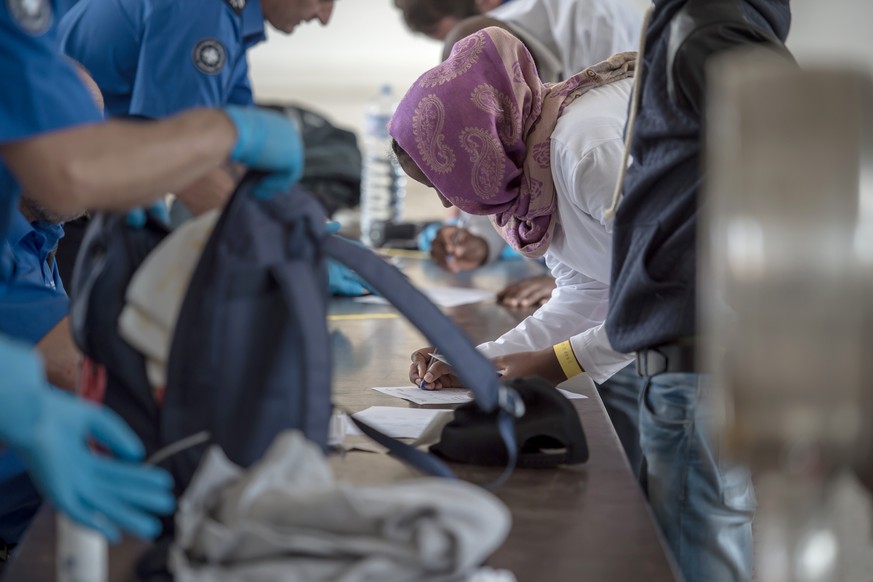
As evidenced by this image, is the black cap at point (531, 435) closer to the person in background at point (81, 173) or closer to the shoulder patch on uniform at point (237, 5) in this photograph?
the person in background at point (81, 173)

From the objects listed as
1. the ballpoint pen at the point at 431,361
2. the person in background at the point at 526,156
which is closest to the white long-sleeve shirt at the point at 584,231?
the person in background at the point at 526,156

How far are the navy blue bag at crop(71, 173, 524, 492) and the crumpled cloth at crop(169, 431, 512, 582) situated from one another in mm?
85

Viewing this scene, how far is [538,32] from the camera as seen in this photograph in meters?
3.12

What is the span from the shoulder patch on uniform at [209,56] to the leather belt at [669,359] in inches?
46.9

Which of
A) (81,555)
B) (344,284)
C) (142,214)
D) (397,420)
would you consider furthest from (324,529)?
(344,284)

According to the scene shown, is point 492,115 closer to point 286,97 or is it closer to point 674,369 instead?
point 674,369

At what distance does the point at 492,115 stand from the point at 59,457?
3.75ft

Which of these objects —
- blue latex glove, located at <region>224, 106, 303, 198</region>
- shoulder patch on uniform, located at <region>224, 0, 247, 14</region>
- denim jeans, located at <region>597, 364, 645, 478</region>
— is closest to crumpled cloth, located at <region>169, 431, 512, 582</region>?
blue latex glove, located at <region>224, 106, 303, 198</region>

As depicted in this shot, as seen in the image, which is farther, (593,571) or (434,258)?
(434,258)

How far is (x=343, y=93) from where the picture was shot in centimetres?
719

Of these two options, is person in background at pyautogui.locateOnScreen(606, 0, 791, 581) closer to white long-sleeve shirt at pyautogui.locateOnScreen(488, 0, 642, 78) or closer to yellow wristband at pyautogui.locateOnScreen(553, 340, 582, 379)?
yellow wristband at pyautogui.locateOnScreen(553, 340, 582, 379)

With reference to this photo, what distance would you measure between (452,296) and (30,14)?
1695mm

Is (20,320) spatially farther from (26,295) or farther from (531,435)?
(531,435)

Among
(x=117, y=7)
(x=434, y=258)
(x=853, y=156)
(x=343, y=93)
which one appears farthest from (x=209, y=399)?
(x=343, y=93)
